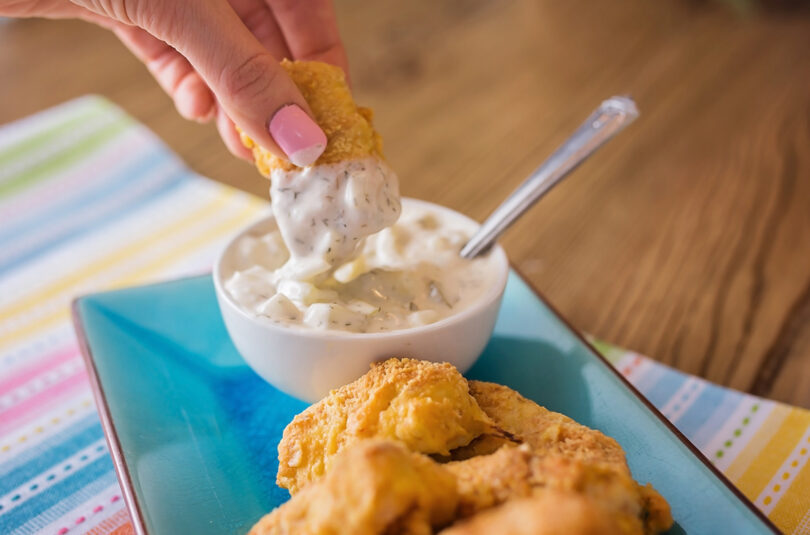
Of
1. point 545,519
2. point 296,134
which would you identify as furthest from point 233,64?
point 545,519

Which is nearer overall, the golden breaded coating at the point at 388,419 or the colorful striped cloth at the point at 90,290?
the golden breaded coating at the point at 388,419

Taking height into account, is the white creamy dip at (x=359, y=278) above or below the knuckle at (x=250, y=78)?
below

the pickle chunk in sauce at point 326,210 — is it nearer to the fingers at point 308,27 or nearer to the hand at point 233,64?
the hand at point 233,64

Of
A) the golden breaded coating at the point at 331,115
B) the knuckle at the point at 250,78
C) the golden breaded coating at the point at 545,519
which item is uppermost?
the knuckle at the point at 250,78

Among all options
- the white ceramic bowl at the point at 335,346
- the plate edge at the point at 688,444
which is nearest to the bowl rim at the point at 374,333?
the white ceramic bowl at the point at 335,346

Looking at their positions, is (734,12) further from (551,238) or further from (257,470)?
(257,470)
